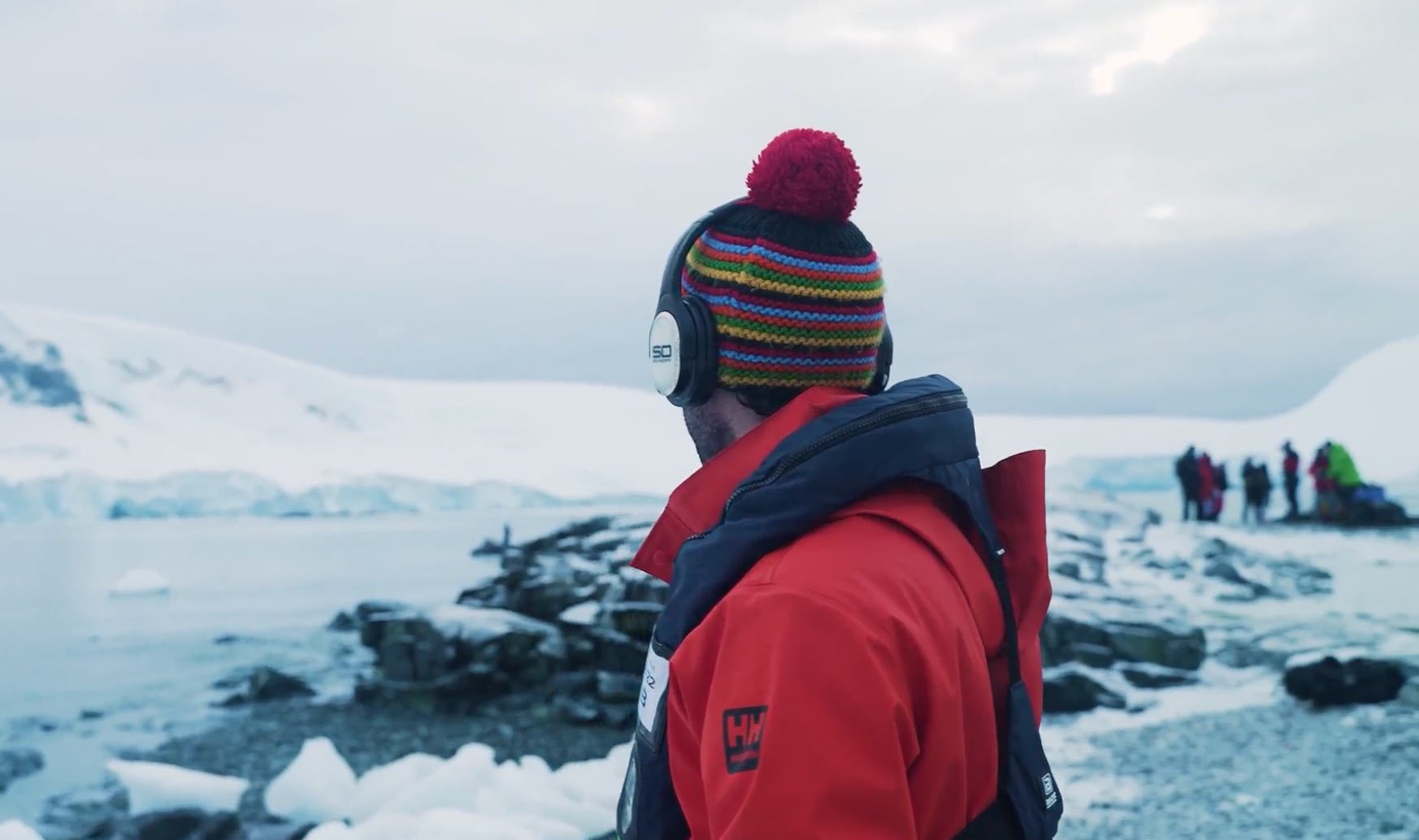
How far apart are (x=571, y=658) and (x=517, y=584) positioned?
1.38 m

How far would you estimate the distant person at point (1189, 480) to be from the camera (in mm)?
14172

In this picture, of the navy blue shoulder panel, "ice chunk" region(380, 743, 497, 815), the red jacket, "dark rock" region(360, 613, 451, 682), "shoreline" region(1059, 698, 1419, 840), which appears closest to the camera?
the red jacket

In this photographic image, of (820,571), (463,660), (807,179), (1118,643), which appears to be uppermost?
(807,179)

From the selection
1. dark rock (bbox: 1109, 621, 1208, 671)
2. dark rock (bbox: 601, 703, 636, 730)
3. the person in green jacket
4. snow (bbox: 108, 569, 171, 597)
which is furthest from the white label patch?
the person in green jacket

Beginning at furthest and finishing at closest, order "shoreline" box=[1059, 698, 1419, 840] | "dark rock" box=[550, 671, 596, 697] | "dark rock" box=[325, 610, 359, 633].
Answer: "dark rock" box=[325, 610, 359, 633], "dark rock" box=[550, 671, 596, 697], "shoreline" box=[1059, 698, 1419, 840]

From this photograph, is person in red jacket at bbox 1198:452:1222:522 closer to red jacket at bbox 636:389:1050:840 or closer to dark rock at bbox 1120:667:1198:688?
dark rock at bbox 1120:667:1198:688

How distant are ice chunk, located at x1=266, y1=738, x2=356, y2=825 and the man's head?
14.6 feet

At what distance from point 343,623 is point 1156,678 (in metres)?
5.70

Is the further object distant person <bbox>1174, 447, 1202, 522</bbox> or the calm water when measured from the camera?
distant person <bbox>1174, 447, 1202, 522</bbox>

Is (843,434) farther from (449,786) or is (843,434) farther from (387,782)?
(387,782)

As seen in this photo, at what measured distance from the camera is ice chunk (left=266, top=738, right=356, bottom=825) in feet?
16.8

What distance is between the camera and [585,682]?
7.22 meters

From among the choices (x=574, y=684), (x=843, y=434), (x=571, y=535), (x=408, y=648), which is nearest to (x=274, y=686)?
(x=408, y=648)

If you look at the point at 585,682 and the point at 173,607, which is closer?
the point at 585,682
